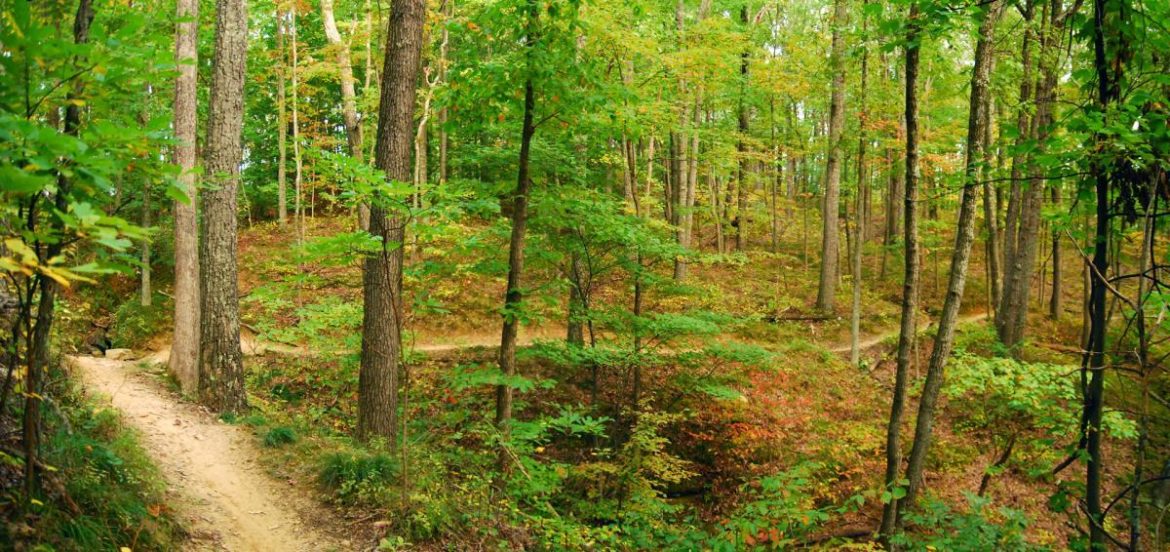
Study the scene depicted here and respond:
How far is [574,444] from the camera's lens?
1144 cm

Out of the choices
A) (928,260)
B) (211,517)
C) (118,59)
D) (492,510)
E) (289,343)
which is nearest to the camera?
(118,59)

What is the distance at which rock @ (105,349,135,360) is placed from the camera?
11505 millimetres

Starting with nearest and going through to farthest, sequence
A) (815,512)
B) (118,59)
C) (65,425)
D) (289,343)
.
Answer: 1. (118,59)
2. (65,425)
3. (815,512)
4. (289,343)

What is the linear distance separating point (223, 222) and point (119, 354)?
603 centimetres

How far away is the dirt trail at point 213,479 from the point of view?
16.2ft

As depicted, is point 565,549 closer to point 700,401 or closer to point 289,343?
point 700,401

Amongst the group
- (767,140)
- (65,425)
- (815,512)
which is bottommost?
(815,512)

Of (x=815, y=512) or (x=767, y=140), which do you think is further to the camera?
(x=767, y=140)

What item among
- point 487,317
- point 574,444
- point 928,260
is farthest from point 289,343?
point 928,260

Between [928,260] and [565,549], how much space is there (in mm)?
23020

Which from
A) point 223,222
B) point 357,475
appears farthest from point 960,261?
point 223,222

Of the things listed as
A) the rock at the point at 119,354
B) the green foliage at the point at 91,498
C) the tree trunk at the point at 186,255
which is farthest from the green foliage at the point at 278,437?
the rock at the point at 119,354

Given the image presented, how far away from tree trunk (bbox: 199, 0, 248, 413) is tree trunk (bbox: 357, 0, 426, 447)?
87.7 inches

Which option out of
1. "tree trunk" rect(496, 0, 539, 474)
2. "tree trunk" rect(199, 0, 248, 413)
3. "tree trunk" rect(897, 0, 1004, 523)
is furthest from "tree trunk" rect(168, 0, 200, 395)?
"tree trunk" rect(897, 0, 1004, 523)
